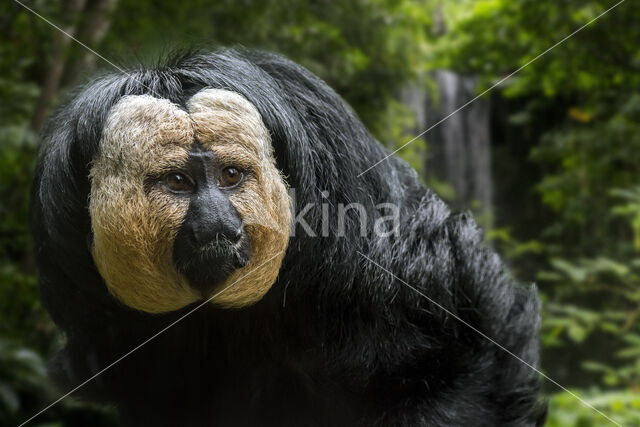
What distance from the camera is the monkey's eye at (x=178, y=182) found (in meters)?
1.22

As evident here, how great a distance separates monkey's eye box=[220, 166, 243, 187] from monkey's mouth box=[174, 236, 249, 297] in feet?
0.36

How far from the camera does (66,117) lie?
1465 millimetres

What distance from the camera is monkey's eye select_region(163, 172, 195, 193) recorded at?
122 cm

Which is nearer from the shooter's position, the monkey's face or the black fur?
the monkey's face

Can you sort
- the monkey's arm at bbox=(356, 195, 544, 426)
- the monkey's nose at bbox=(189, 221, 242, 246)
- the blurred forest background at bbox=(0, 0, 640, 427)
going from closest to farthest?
the monkey's nose at bbox=(189, 221, 242, 246) < the monkey's arm at bbox=(356, 195, 544, 426) < the blurred forest background at bbox=(0, 0, 640, 427)

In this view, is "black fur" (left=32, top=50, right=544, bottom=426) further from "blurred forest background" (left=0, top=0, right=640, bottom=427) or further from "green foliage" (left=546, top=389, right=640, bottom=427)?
"green foliage" (left=546, top=389, right=640, bottom=427)

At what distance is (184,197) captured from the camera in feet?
4.03

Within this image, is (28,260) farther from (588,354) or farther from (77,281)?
(588,354)

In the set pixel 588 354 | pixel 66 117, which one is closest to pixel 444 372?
pixel 66 117

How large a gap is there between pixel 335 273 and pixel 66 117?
0.70m

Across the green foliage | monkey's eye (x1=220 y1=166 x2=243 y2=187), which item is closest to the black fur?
monkey's eye (x1=220 y1=166 x2=243 y2=187)

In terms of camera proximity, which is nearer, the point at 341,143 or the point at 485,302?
the point at 341,143

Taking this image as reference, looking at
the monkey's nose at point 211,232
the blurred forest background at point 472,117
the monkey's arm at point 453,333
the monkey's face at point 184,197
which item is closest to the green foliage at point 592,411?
the blurred forest background at point 472,117

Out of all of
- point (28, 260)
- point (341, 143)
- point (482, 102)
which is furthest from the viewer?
point (482, 102)
